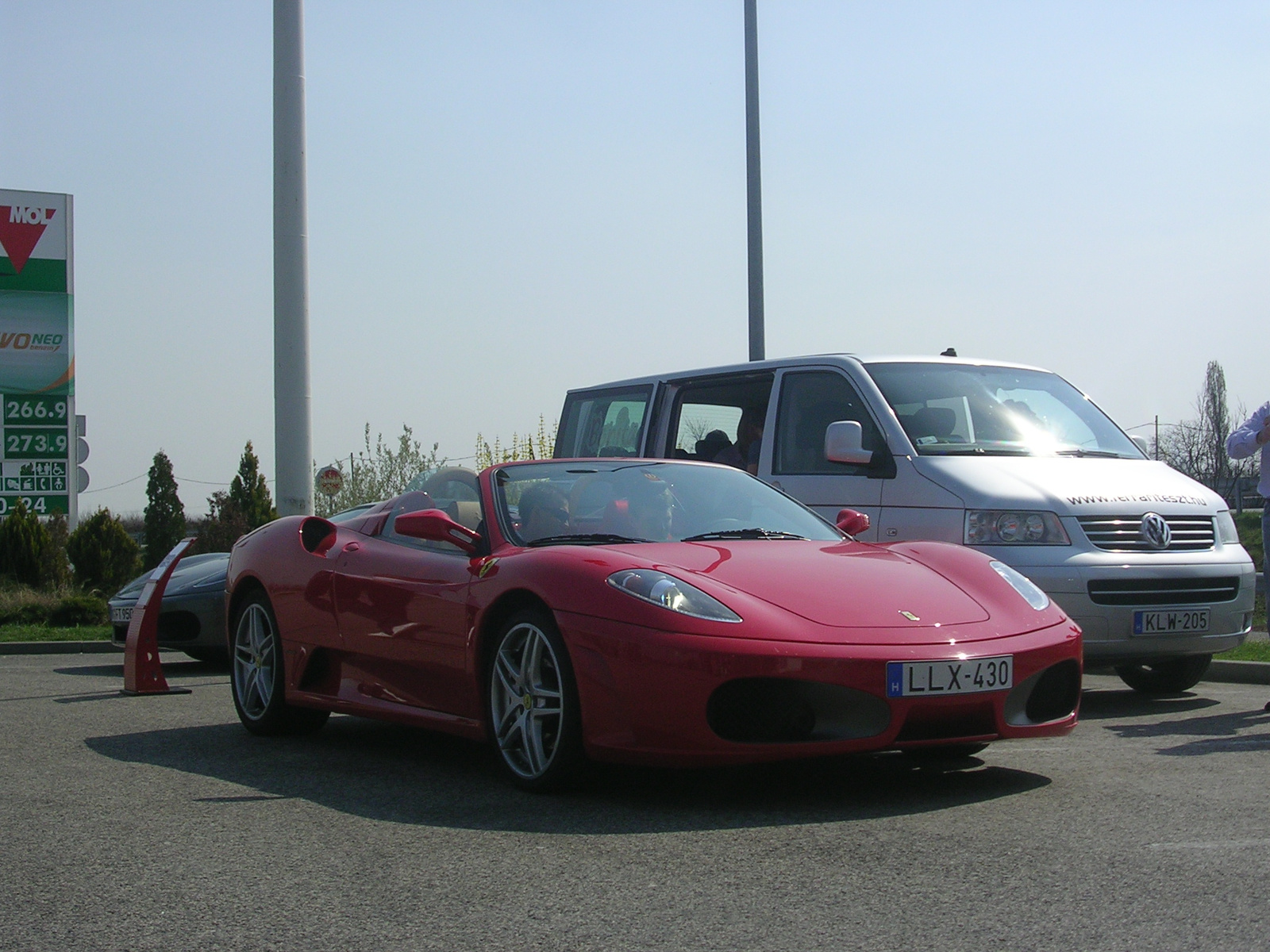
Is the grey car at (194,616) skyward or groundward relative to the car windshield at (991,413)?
groundward

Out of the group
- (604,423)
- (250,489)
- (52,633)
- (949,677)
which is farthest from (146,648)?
(250,489)

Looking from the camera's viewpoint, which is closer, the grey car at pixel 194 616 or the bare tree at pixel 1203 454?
the grey car at pixel 194 616

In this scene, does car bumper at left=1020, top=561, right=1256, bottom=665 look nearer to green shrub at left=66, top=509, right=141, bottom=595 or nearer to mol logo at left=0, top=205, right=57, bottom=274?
green shrub at left=66, top=509, right=141, bottom=595

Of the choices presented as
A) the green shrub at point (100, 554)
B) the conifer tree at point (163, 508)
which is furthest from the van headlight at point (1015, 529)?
the conifer tree at point (163, 508)

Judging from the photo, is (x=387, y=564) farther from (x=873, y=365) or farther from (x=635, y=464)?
(x=873, y=365)

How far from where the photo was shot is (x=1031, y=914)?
11.3ft

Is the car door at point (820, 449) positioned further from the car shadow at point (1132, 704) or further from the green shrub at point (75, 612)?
the green shrub at point (75, 612)

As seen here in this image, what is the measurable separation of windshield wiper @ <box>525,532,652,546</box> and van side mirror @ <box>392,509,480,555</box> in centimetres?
24

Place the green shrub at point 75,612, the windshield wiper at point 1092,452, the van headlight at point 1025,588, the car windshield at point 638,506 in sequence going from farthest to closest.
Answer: the green shrub at point 75,612
the windshield wiper at point 1092,452
the car windshield at point 638,506
the van headlight at point 1025,588

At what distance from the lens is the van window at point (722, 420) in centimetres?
970

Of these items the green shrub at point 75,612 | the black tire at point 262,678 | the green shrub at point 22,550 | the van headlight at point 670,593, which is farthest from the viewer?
the green shrub at point 22,550

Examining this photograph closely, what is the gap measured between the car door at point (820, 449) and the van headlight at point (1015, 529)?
0.73m

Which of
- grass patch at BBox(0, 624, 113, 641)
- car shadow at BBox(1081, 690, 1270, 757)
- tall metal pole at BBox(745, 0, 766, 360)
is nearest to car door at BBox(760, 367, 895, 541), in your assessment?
car shadow at BBox(1081, 690, 1270, 757)

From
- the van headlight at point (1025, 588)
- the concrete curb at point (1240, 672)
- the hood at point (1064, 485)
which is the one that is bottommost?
the concrete curb at point (1240, 672)
